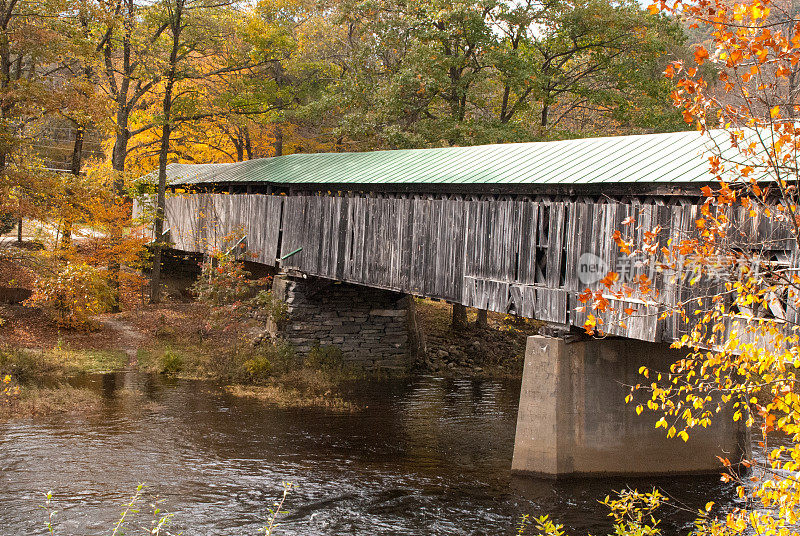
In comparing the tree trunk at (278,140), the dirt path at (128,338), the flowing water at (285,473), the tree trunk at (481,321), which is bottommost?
the flowing water at (285,473)

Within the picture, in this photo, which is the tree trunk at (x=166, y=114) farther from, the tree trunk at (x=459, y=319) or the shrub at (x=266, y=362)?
the tree trunk at (x=459, y=319)

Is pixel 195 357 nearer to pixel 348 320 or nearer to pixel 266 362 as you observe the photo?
pixel 266 362

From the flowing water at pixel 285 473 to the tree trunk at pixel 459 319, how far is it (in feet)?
24.1

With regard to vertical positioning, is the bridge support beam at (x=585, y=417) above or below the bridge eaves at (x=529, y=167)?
below

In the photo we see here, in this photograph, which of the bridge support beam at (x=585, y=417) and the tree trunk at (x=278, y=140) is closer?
the bridge support beam at (x=585, y=417)

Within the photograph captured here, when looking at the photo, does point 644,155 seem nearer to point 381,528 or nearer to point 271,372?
point 381,528

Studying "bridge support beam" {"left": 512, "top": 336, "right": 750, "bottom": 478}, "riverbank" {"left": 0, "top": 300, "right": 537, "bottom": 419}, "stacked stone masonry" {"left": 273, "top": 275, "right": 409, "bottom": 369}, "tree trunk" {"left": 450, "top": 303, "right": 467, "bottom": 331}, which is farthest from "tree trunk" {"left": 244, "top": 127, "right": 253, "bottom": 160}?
"bridge support beam" {"left": 512, "top": 336, "right": 750, "bottom": 478}

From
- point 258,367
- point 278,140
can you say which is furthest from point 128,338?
point 278,140

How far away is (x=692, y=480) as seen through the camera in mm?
10188

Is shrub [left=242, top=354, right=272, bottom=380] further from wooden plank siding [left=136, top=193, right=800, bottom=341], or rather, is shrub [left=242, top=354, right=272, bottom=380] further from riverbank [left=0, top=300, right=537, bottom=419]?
wooden plank siding [left=136, top=193, right=800, bottom=341]

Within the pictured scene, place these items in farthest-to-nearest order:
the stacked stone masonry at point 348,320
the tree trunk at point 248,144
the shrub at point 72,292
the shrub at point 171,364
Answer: the tree trunk at point 248,144, the stacked stone masonry at point 348,320, the shrub at point 171,364, the shrub at point 72,292

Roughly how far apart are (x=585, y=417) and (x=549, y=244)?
7.65 feet

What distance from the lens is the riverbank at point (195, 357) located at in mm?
13265

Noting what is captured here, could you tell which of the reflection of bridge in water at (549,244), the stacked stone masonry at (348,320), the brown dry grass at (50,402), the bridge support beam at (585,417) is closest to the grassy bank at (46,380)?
the brown dry grass at (50,402)
